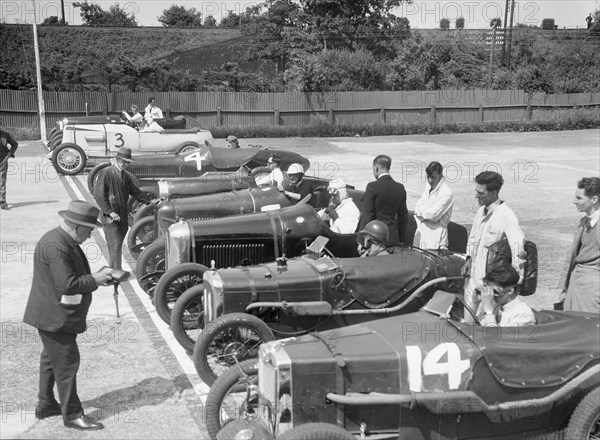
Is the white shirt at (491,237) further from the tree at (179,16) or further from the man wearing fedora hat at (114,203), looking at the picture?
the tree at (179,16)

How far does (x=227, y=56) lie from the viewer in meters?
44.6

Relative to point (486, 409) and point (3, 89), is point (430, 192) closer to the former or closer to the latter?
point (486, 409)

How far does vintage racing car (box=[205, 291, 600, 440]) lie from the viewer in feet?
15.3

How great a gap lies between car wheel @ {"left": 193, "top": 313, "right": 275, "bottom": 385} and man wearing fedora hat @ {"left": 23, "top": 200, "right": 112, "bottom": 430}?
97 cm

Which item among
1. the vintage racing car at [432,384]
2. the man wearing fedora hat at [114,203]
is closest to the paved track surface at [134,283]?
the man wearing fedora hat at [114,203]

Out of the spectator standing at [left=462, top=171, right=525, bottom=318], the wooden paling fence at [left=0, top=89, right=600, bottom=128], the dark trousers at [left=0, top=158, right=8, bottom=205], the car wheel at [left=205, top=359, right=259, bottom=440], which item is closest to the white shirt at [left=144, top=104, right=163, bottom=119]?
the wooden paling fence at [left=0, top=89, right=600, bottom=128]

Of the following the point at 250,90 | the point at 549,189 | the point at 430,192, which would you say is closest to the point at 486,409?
the point at 430,192

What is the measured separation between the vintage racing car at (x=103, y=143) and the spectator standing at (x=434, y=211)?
9769 millimetres

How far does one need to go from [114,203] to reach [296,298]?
424 centimetres

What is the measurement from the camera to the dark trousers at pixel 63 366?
554 cm

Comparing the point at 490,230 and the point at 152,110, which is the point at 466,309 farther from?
the point at 152,110

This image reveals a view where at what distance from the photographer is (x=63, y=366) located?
5.56 metres

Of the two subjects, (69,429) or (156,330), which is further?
(156,330)

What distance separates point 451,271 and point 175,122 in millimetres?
14463
